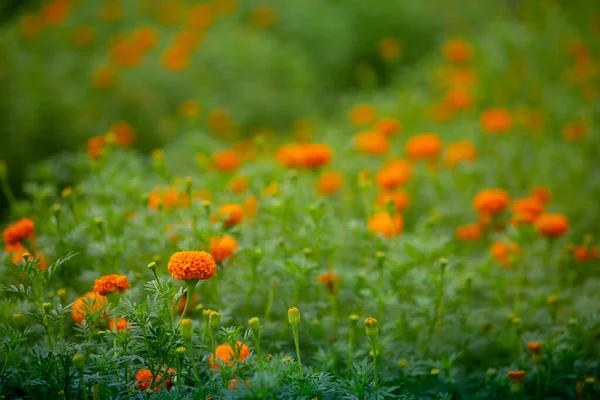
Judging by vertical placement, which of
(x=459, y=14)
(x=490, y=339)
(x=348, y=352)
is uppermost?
(x=459, y=14)

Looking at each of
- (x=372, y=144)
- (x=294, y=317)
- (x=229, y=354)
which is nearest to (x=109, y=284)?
(x=229, y=354)

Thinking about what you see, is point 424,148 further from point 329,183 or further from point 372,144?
point 329,183

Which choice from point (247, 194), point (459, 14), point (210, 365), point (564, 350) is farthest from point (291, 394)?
point (459, 14)

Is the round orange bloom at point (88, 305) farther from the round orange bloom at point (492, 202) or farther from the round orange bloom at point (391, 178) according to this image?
the round orange bloom at point (492, 202)

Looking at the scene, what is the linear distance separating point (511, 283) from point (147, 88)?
10.9 ft

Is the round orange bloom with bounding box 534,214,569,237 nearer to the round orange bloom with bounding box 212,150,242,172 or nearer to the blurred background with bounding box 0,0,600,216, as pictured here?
the round orange bloom with bounding box 212,150,242,172

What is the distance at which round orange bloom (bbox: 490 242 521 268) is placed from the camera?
219 centimetres

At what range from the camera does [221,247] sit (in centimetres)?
173

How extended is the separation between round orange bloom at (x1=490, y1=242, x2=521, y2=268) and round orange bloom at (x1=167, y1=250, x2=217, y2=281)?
1.34m

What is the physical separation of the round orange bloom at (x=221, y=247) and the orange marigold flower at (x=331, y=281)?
364 millimetres

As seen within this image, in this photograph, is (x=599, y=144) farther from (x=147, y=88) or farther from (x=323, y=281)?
(x=147, y=88)

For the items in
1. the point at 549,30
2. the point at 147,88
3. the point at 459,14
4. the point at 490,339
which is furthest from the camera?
the point at 459,14

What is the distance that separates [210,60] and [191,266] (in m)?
3.64

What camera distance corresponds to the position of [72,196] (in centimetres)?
204
